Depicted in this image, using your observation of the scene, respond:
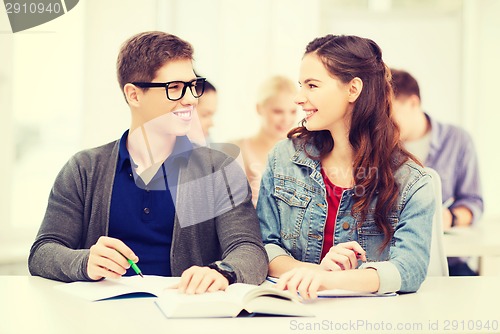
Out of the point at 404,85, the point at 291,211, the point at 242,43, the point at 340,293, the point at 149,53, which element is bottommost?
the point at 340,293

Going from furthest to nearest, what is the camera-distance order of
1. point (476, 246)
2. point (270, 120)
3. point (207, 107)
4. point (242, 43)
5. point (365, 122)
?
1. point (242, 43)
2. point (270, 120)
3. point (207, 107)
4. point (476, 246)
5. point (365, 122)

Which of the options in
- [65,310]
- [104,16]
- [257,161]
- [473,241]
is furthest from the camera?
[104,16]

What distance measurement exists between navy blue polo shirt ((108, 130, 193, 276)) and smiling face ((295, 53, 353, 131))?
0.34 metres

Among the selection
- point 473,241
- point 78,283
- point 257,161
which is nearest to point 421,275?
point 78,283

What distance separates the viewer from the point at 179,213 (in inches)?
62.4

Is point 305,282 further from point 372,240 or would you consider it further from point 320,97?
point 320,97

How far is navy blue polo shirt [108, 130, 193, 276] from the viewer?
1571 mm

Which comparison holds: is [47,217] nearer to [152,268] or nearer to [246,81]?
[152,268]

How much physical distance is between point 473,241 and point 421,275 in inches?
56.9

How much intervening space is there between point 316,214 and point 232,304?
1.67ft

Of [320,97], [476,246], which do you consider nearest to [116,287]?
[320,97]

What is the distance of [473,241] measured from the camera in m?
2.74

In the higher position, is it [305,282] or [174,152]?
[174,152]

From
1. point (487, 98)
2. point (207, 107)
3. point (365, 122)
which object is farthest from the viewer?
point (487, 98)
